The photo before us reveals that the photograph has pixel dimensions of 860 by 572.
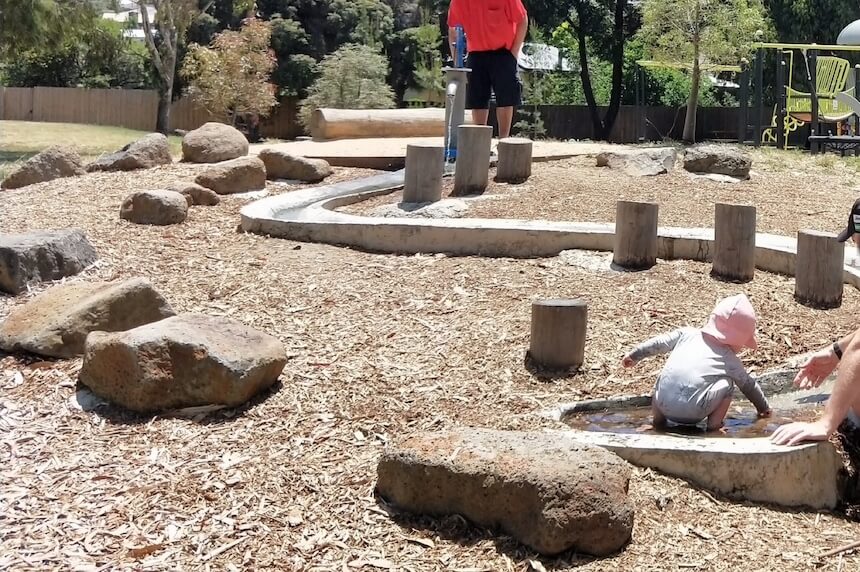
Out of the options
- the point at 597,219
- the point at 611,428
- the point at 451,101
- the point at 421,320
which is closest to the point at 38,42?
the point at 451,101

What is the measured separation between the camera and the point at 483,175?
8391 millimetres

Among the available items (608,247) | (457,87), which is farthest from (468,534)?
(457,87)

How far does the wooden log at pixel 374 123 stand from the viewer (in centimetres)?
1291

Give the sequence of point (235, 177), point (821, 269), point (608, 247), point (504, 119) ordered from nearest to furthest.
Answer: point (821, 269)
point (608, 247)
point (235, 177)
point (504, 119)

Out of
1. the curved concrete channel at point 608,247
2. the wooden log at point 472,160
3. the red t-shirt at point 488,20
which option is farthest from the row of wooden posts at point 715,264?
the red t-shirt at point 488,20

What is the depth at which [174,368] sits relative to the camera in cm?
445

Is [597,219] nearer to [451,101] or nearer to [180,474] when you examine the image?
[451,101]

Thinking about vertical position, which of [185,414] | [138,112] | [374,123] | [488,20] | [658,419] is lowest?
[185,414]

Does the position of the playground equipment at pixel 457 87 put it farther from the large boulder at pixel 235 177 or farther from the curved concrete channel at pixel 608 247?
the large boulder at pixel 235 177

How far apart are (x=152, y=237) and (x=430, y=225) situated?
198 centimetres

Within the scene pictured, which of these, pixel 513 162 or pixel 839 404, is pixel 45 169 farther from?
pixel 839 404

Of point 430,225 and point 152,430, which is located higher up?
point 430,225

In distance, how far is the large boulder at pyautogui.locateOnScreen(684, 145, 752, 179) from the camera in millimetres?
9789

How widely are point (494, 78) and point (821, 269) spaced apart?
14.2ft
